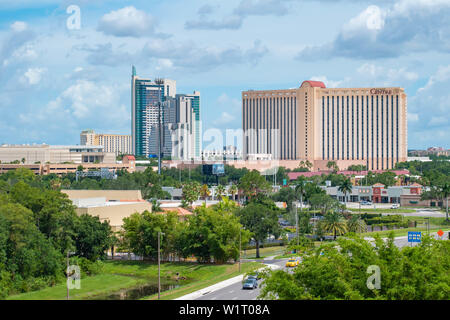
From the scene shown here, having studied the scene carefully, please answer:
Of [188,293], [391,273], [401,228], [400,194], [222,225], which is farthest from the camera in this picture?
[400,194]

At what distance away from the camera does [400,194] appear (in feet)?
459

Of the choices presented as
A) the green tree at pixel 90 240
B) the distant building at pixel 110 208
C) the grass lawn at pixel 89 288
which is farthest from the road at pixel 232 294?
the distant building at pixel 110 208

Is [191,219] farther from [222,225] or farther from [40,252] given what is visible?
[40,252]

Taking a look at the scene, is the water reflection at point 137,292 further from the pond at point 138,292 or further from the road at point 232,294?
the road at point 232,294

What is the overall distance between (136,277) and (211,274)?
822 cm

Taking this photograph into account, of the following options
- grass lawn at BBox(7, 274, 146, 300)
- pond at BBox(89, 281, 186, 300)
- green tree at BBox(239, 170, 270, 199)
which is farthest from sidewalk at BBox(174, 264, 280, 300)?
green tree at BBox(239, 170, 270, 199)

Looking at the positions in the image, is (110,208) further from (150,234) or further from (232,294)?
(232,294)

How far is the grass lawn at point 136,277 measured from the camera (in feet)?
170

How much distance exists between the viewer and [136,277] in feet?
207

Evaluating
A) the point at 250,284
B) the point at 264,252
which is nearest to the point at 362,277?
the point at 250,284

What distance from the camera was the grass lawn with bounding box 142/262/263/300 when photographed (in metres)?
50.8
